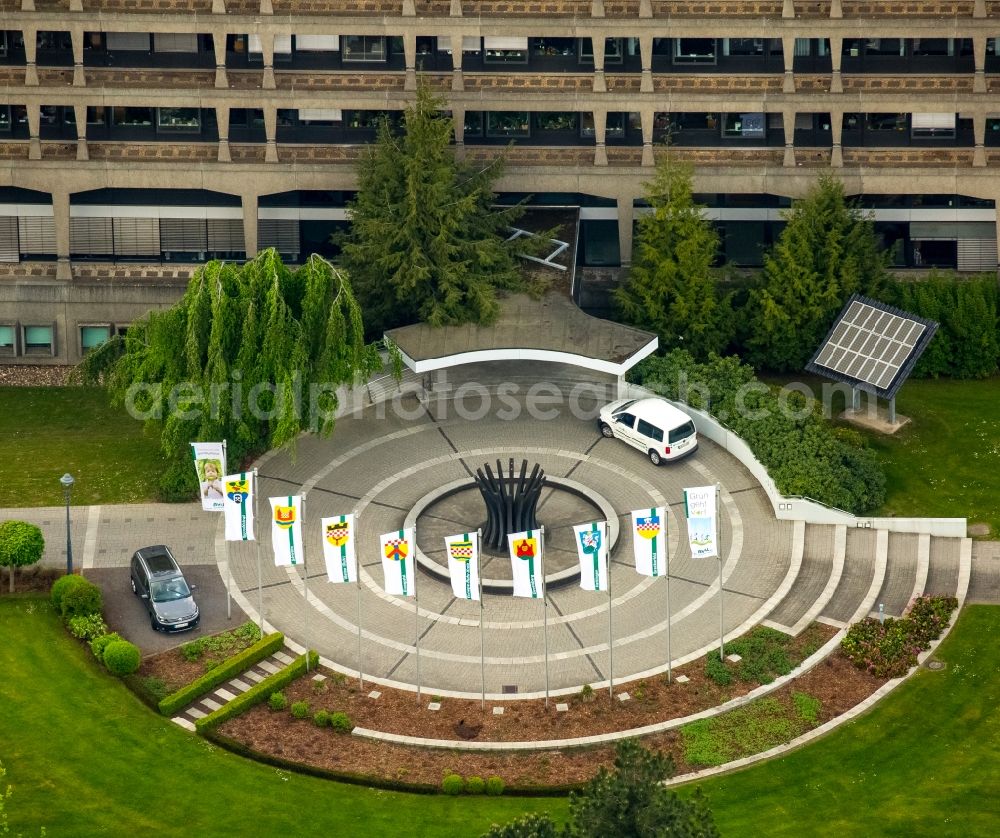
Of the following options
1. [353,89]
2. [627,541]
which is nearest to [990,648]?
[627,541]

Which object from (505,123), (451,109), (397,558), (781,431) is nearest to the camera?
(397,558)

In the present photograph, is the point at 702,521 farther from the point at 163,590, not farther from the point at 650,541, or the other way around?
the point at 163,590

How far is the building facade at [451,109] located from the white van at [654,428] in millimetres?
12093

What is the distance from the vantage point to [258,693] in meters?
62.3

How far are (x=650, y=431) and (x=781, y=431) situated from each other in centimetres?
486

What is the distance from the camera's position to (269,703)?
62344 millimetres

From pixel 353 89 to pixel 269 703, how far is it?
31.4 meters

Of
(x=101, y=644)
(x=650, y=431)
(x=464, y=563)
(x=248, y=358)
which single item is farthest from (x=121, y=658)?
(x=650, y=431)

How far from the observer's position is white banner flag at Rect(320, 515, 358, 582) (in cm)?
6278

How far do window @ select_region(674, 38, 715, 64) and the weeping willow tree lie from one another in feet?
69.9

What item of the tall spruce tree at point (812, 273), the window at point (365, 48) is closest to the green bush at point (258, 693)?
the tall spruce tree at point (812, 273)

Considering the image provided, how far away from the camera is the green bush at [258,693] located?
61219 millimetres

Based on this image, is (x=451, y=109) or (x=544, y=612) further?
(x=451, y=109)

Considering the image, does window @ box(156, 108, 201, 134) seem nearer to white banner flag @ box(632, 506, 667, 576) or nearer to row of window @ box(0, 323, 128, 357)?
row of window @ box(0, 323, 128, 357)
